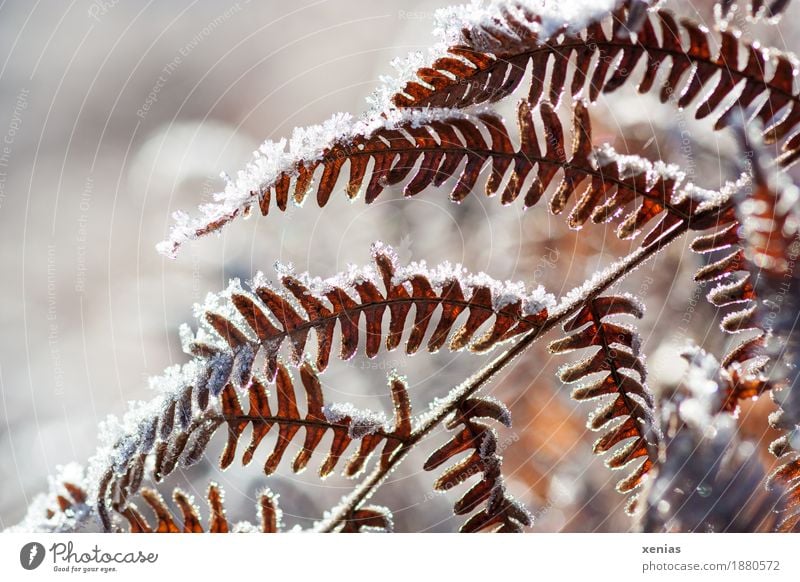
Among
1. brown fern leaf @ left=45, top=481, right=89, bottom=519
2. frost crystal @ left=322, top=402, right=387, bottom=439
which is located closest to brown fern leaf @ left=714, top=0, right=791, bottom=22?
frost crystal @ left=322, top=402, right=387, bottom=439

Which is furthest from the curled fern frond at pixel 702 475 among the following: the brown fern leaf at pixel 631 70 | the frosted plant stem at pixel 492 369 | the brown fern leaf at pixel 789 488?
the brown fern leaf at pixel 631 70

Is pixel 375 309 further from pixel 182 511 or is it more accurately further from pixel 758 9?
pixel 758 9

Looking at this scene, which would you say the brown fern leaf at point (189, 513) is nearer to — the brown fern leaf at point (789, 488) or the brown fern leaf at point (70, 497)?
the brown fern leaf at point (70, 497)

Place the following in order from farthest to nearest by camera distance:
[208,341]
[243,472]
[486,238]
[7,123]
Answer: [243,472]
[486,238]
[7,123]
[208,341]

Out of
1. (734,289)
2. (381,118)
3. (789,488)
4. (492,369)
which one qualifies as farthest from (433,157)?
(789,488)

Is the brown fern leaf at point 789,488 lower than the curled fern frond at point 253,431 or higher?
lower

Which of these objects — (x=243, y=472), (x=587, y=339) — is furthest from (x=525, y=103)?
(x=243, y=472)

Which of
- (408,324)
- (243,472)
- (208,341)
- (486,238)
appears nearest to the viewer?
(208,341)

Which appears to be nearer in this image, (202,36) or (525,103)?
(525,103)

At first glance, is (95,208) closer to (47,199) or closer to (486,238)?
(47,199)
